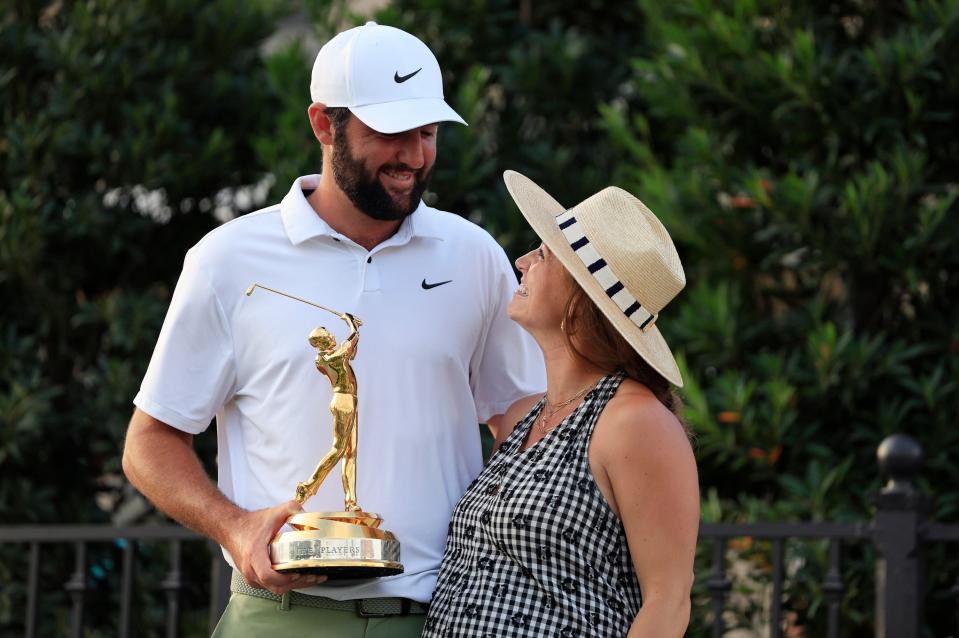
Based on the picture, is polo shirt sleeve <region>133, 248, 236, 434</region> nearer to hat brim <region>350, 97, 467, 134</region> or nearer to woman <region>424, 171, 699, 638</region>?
hat brim <region>350, 97, 467, 134</region>

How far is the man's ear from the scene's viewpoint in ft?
11.6

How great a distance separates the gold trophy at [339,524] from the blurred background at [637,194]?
99.7 inches

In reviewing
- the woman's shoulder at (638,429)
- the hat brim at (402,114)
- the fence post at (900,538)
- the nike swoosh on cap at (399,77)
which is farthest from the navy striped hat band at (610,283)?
the fence post at (900,538)

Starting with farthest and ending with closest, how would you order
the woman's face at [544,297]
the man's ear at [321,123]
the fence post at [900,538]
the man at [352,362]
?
1. the fence post at [900,538]
2. the man's ear at [321,123]
3. the man at [352,362]
4. the woman's face at [544,297]

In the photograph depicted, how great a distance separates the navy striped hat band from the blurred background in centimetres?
233

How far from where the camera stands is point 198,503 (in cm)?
328

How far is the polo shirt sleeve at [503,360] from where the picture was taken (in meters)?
3.65

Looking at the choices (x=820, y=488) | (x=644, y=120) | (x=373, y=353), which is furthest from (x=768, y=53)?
(x=373, y=353)

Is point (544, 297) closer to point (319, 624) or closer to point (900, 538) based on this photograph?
point (319, 624)

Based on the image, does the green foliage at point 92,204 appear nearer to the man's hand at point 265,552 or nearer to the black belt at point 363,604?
the black belt at point 363,604

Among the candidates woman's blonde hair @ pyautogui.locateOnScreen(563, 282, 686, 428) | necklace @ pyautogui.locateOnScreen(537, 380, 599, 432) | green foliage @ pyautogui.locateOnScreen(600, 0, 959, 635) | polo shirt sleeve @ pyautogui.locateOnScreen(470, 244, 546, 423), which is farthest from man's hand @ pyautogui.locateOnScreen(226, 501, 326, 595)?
green foliage @ pyautogui.locateOnScreen(600, 0, 959, 635)

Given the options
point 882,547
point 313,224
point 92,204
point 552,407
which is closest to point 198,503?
point 313,224

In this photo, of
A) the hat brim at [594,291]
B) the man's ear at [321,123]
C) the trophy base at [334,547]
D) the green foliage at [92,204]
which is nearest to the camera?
the trophy base at [334,547]

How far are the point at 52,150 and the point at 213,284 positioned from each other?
339 cm
